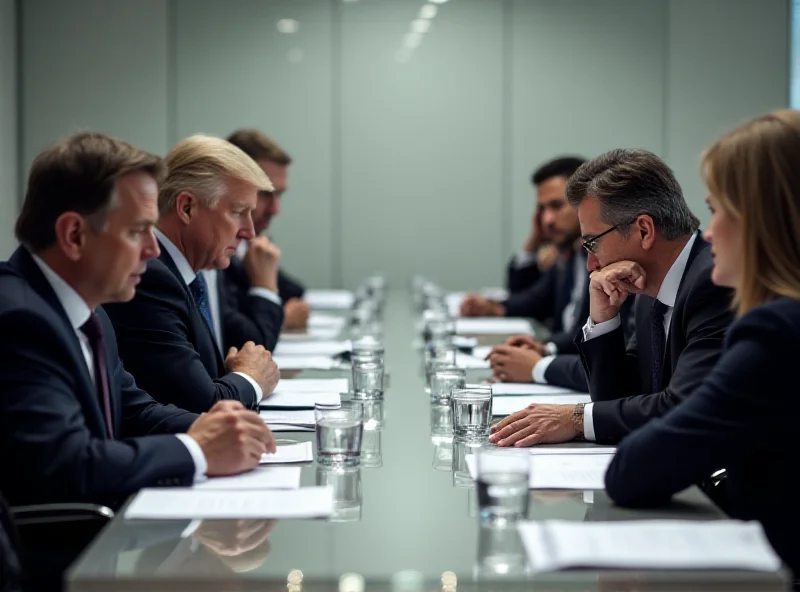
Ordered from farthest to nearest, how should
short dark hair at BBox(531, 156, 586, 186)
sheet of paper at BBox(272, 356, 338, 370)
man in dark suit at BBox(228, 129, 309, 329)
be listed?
short dark hair at BBox(531, 156, 586, 186) < man in dark suit at BBox(228, 129, 309, 329) < sheet of paper at BBox(272, 356, 338, 370)

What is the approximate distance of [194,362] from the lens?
295cm

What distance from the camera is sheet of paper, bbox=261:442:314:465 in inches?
91.4

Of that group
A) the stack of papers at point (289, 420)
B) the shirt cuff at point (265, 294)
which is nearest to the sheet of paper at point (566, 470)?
the stack of papers at point (289, 420)

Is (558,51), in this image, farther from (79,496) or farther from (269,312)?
(79,496)

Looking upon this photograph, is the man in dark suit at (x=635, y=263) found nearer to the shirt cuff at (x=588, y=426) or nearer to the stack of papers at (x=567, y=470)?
the shirt cuff at (x=588, y=426)

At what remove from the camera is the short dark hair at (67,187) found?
7.29 ft

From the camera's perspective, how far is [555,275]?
256 inches

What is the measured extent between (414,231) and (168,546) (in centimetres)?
734

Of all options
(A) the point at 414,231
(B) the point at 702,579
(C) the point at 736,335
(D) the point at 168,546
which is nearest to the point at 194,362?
(D) the point at 168,546

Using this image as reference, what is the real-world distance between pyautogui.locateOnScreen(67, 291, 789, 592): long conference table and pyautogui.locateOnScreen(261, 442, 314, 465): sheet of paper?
7 centimetres

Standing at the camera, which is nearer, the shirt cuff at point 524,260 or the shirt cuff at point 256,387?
the shirt cuff at point 256,387

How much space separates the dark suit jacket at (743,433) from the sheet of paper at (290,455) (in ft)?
2.19

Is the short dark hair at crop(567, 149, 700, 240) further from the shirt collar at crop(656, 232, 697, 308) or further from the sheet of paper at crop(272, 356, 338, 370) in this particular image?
the sheet of paper at crop(272, 356, 338, 370)

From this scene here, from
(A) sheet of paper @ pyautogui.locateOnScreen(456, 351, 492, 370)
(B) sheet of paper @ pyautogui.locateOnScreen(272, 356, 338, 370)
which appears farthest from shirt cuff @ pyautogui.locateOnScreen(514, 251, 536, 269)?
(B) sheet of paper @ pyautogui.locateOnScreen(272, 356, 338, 370)
